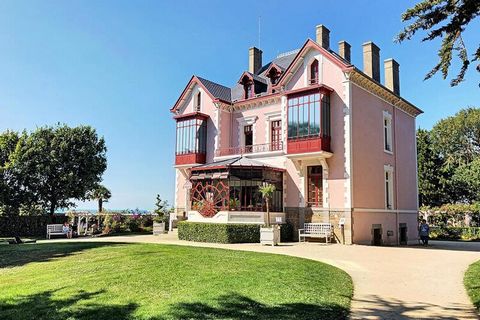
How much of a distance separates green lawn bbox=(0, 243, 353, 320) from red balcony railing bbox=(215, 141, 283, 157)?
11941 millimetres

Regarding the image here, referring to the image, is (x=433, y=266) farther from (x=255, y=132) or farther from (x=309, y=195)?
(x=255, y=132)

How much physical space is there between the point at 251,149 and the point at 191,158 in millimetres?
4175

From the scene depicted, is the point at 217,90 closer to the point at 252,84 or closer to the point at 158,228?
the point at 252,84

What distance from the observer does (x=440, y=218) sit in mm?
33125

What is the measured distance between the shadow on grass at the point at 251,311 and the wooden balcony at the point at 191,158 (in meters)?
19.0

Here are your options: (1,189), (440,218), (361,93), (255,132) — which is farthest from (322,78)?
(1,189)

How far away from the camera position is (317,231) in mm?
18969

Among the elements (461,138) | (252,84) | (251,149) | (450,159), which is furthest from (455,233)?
(252,84)

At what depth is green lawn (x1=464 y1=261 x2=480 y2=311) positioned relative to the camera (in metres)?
6.96

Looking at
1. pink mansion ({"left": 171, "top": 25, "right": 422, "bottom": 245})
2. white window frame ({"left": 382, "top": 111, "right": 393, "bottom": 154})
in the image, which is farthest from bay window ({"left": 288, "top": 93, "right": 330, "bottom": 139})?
white window frame ({"left": 382, "top": 111, "right": 393, "bottom": 154})

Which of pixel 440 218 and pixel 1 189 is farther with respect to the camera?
pixel 440 218

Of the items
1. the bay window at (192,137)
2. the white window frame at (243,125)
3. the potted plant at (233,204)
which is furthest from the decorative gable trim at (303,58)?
the potted plant at (233,204)

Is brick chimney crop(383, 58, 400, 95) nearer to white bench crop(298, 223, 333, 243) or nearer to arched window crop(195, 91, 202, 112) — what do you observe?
white bench crop(298, 223, 333, 243)

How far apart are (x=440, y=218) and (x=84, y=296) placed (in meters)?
32.8
